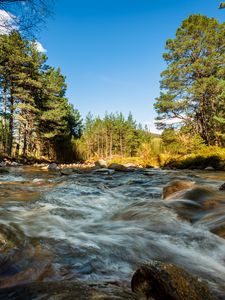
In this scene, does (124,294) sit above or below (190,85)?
below

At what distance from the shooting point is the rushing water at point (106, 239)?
2.18 meters

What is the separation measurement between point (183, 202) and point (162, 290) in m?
3.21

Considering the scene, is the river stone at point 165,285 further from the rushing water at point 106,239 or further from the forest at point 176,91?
the forest at point 176,91

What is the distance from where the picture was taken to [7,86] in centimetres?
2603

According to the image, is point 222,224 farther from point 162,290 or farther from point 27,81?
point 27,81

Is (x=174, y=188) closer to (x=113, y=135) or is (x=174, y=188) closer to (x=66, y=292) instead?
(x=66, y=292)

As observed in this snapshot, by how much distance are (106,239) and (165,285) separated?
1625mm

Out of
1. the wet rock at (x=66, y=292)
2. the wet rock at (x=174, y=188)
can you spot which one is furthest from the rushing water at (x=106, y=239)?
the wet rock at (x=174, y=188)

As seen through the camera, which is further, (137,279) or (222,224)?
(222,224)

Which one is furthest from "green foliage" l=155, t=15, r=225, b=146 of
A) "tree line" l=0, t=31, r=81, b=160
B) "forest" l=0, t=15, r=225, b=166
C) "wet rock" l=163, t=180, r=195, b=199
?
"wet rock" l=163, t=180, r=195, b=199

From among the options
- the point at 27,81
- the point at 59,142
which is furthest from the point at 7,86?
the point at 59,142

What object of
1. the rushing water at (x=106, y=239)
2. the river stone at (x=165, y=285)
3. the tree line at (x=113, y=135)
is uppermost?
the tree line at (x=113, y=135)

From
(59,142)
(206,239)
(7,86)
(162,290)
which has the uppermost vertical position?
(7,86)

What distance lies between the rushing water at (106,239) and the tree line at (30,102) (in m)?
19.1
